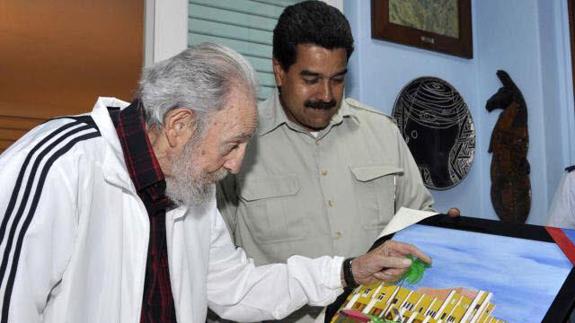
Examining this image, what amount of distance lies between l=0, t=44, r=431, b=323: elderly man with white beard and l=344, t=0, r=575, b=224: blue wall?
1.56 metres

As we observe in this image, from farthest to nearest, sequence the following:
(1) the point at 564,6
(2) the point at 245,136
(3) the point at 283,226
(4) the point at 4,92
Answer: (1) the point at 564,6, (4) the point at 4,92, (3) the point at 283,226, (2) the point at 245,136

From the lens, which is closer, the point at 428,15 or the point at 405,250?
the point at 405,250

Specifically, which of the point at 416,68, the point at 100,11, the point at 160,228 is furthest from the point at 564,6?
the point at 160,228

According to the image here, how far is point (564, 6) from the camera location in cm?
307

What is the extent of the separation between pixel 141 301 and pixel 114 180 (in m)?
0.29

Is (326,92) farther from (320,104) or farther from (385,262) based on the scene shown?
(385,262)

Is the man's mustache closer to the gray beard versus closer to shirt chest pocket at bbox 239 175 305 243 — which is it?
shirt chest pocket at bbox 239 175 305 243

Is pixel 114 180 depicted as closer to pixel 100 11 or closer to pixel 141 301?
pixel 141 301

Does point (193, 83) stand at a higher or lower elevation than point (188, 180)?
higher

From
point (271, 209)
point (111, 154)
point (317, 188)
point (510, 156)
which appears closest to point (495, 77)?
point (510, 156)

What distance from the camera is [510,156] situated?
3.18 metres

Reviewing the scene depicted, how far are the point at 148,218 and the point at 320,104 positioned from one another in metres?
0.75

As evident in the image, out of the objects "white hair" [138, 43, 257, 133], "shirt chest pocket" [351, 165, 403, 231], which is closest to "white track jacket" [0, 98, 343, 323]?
"white hair" [138, 43, 257, 133]

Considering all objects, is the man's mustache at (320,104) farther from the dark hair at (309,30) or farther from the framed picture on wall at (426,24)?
the framed picture on wall at (426,24)
